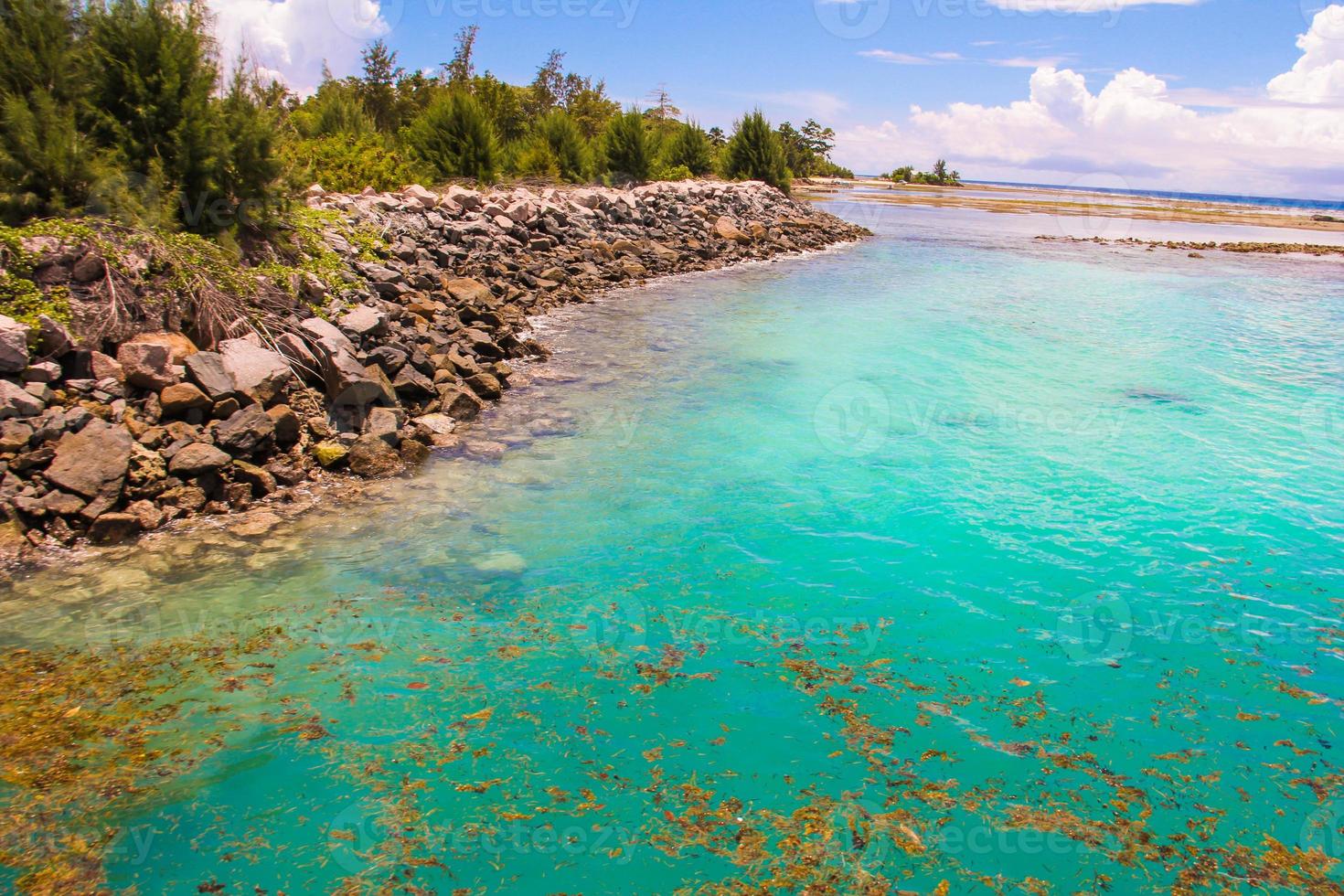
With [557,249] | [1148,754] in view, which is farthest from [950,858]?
[557,249]

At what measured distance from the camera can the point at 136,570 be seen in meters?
5.83

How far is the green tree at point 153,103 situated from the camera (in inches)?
360

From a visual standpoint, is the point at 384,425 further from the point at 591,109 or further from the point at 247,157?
the point at 591,109

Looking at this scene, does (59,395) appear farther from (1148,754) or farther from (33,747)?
(1148,754)

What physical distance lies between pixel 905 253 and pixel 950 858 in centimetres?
2815

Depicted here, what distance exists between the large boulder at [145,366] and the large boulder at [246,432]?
637 mm

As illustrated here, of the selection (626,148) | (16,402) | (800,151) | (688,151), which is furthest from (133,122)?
(800,151)

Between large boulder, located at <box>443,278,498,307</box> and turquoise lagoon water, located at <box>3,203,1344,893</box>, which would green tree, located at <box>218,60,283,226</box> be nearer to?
large boulder, located at <box>443,278,498,307</box>

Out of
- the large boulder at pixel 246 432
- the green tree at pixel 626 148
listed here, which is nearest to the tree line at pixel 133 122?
the large boulder at pixel 246 432

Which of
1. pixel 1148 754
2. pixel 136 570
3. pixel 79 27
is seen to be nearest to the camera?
pixel 1148 754

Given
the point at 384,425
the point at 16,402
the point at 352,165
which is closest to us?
the point at 16,402

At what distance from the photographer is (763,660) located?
5.21 meters

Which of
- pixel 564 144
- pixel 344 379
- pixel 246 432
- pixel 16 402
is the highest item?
pixel 564 144

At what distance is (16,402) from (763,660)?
598cm
